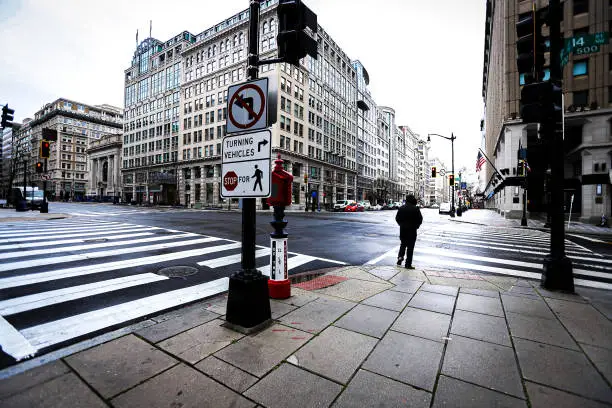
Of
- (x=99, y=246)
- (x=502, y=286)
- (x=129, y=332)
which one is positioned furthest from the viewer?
(x=99, y=246)

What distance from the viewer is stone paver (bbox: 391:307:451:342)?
3289 millimetres

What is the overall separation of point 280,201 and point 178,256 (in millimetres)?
4609

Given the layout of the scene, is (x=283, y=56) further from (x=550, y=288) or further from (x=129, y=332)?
(x=550, y=288)

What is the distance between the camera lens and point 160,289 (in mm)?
4898

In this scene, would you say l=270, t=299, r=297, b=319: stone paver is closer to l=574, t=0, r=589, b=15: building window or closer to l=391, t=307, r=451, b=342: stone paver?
l=391, t=307, r=451, b=342: stone paver

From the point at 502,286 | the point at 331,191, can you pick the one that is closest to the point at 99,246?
the point at 502,286

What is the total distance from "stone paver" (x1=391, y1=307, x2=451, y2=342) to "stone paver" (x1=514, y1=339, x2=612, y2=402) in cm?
74

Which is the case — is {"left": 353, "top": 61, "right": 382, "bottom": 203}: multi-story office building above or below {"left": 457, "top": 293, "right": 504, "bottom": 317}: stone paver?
above

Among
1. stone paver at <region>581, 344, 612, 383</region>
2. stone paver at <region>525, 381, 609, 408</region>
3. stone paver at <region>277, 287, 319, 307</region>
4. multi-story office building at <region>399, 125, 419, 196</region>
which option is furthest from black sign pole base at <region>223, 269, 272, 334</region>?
multi-story office building at <region>399, 125, 419, 196</region>

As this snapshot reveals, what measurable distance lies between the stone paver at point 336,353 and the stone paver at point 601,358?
203cm

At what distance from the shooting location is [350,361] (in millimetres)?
2674

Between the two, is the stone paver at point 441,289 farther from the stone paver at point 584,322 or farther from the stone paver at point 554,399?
the stone paver at point 554,399

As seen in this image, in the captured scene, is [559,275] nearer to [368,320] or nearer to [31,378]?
[368,320]

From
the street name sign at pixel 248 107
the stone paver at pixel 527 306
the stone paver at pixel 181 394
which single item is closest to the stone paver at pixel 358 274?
the stone paver at pixel 527 306
